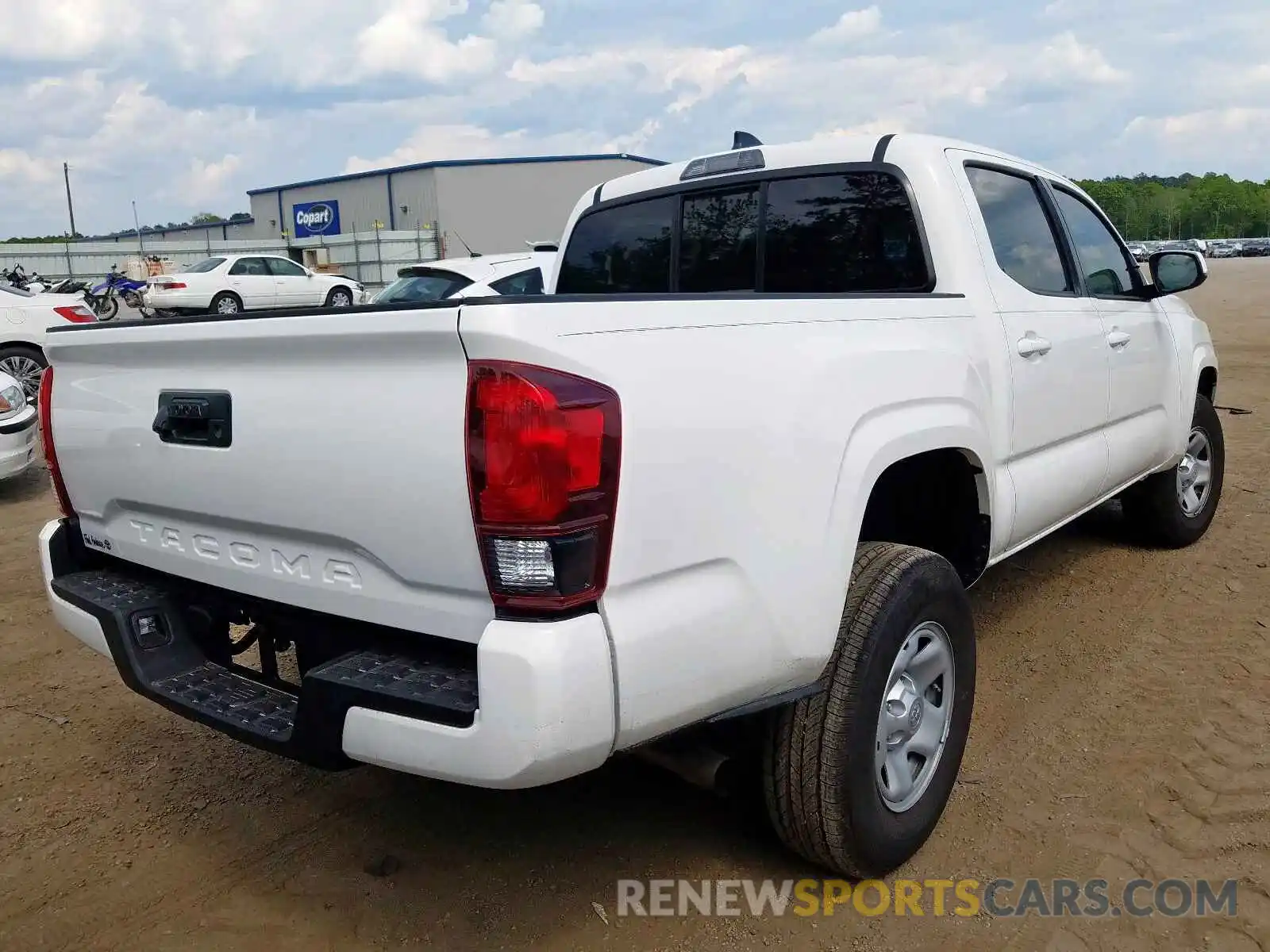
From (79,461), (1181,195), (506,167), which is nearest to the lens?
(79,461)

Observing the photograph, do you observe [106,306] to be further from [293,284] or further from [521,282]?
[521,282]

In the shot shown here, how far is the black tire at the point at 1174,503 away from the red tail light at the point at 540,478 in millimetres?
4172

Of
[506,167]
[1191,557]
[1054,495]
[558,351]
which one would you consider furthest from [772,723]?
[506,167]

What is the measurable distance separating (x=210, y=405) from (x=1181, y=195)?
483 feet

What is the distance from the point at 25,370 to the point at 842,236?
8.87m

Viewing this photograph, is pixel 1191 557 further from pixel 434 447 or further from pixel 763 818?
pixel 434 447

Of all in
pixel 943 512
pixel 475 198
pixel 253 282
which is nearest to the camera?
Result: pixel 943 512

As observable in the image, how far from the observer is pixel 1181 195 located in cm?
12675

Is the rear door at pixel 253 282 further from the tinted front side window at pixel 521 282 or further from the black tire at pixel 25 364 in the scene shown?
the tinted front side window at pixel 521 282

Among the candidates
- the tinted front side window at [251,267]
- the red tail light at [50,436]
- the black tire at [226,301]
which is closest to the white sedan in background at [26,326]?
the red tail light at [50,436]

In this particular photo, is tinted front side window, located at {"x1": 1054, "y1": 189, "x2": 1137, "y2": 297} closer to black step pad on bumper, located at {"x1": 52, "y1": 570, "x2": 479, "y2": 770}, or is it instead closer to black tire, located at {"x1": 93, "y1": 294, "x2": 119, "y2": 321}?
black step pad on bumper, located at {"x1": 52, "y1": 570, "x2": 479, "y2": 770}

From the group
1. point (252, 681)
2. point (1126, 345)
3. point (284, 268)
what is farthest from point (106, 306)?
point (1126, 345)

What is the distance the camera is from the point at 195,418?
236cm

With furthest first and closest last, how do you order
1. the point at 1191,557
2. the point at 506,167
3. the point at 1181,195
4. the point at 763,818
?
the point at 1181,195 < the point at 506,167 < the point at 1191,557 < the point at 763,818
